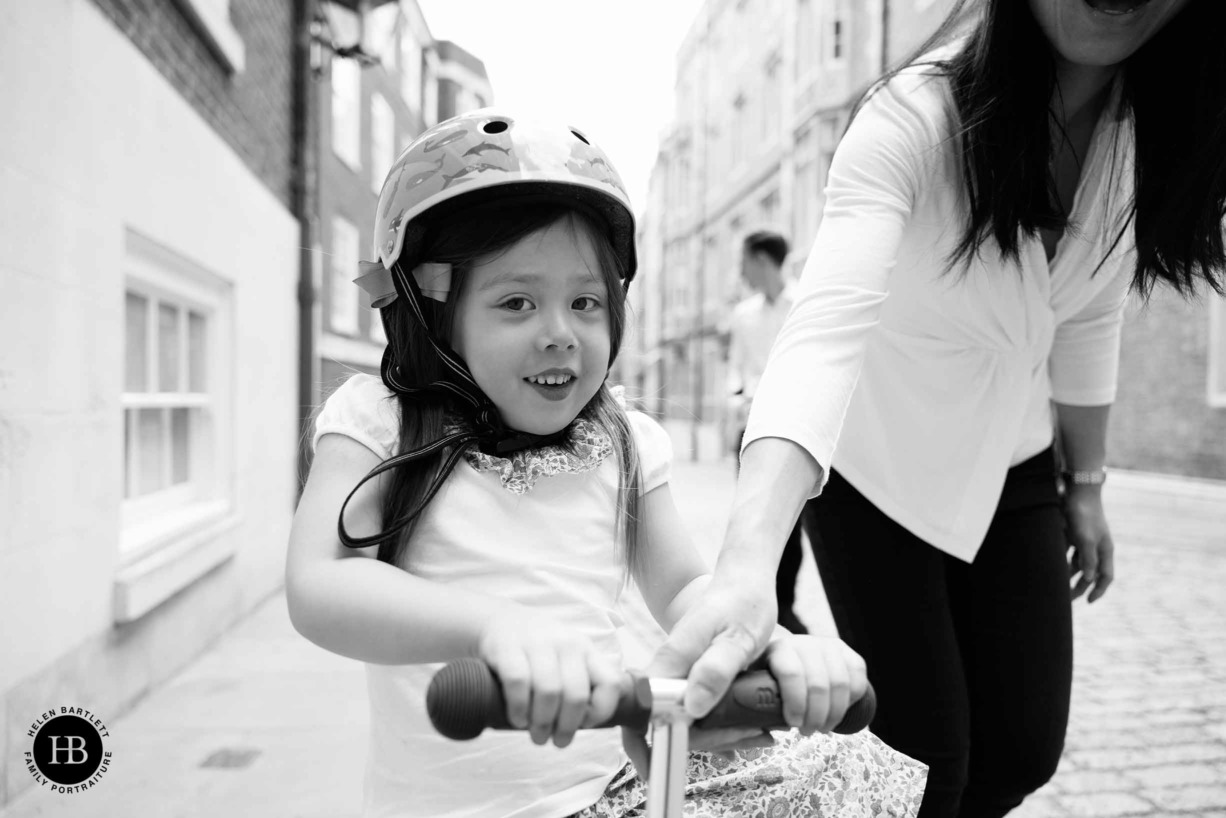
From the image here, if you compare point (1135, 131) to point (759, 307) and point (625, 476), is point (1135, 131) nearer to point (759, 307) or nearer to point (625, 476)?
point (625, 476)

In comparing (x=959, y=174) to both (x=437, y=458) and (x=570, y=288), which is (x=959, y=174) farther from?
(x=437, y=458)

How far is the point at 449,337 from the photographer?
1611 mm

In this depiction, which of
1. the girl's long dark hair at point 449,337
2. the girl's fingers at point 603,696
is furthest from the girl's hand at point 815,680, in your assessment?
the girl's long dark hair at point 449,337

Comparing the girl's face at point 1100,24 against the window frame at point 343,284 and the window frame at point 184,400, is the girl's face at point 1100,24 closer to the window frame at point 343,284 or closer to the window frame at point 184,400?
the window frame at point 184,400

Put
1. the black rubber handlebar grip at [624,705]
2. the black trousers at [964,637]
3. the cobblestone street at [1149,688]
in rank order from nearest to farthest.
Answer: the black rubber handlebar grip at [624,705] < the black trousers at [964,637] < the cobblestone street at [1149,688]

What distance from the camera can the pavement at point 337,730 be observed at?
303 cm

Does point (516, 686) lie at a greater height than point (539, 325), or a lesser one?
lesser

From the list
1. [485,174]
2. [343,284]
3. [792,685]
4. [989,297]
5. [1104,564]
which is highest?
[343,284]

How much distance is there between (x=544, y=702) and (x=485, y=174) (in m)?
0.89

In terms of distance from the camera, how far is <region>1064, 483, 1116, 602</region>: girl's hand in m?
2.28

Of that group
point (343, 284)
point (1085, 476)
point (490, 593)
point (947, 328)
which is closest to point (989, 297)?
point (947, 328)

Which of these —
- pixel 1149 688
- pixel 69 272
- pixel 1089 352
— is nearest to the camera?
pixel 1089 352

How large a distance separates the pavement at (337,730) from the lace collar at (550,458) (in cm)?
194

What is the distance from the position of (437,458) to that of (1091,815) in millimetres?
2622
